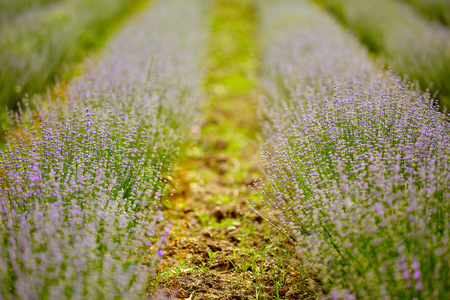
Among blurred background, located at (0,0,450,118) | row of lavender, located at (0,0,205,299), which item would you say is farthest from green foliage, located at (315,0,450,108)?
row of lavender, located at (0,0,205,299)

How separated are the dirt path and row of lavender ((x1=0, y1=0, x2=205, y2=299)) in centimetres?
25

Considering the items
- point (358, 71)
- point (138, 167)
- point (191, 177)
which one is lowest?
point (191, 177)

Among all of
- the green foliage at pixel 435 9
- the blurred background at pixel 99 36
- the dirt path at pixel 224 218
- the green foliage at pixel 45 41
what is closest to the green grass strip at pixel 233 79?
the dirt path at pixel 224 218

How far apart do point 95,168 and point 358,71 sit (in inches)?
93.4

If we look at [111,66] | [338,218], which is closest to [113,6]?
[111,66]

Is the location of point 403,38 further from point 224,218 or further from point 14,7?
point 14,7

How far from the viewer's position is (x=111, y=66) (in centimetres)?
335

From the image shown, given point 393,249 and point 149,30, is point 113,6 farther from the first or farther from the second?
point 393,249

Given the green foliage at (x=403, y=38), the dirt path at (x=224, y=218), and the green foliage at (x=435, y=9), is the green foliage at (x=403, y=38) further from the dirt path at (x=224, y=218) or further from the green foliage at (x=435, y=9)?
the dirt path at (x=224, y=218)

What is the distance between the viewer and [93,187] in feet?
6.17

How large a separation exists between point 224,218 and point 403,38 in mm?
3484

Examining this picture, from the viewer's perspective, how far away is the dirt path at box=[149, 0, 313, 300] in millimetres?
1994

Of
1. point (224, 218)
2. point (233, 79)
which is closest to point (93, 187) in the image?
point (224, 218)

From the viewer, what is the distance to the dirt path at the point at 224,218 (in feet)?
6.54
